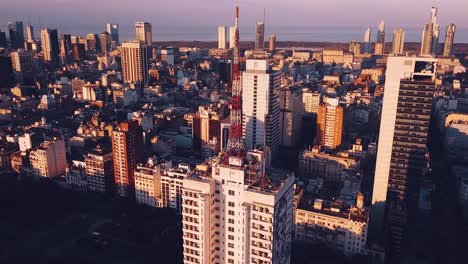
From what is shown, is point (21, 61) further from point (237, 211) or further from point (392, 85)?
→ point (237, 211)

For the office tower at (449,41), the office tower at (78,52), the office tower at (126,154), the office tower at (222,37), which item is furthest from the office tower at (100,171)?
the office tower at (222,37)

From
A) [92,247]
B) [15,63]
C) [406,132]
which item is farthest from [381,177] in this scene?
[15,63]

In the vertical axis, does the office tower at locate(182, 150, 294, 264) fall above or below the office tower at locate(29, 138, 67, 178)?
above

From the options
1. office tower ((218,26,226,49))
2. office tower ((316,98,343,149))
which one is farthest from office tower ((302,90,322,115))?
office tower ((218,26,226,49))

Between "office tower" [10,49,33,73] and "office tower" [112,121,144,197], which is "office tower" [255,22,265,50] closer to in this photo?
"office tower" [10,49,33,73]

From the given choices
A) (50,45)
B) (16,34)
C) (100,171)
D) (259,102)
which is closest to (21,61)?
(50,45)

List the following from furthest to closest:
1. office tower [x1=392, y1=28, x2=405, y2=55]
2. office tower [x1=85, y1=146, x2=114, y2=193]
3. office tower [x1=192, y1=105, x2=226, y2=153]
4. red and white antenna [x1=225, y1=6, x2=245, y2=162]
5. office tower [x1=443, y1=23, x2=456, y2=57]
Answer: office tower [x1=392, y1=28, x2=405, y2=55] → office tower [x1=443, y1=23, x2=456, y2=57] → office tower [x1=192, y1=105, x2=226, y2=153] → office tower [x1=85, y1=146, x2=114, y2=193] → red and white antenna [x1=225, y1=6, x2=245, y2=162]

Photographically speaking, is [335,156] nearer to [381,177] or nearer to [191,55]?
[381,177]

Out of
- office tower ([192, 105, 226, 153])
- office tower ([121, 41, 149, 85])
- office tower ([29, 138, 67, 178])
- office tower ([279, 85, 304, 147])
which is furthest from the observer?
office tower ([121, 41, 149, 85])
